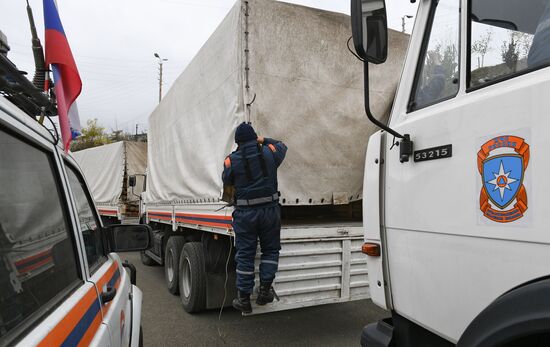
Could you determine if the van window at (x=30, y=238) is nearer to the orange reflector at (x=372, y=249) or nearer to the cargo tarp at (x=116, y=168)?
the orange reflector at (x=372, y=249)

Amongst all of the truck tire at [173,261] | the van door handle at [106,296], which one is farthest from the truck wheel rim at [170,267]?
the van door handle at [106,296]

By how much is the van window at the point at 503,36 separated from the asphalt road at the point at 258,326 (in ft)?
10.8

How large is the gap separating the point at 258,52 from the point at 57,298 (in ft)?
9.99

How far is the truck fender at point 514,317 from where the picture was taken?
1.23 m

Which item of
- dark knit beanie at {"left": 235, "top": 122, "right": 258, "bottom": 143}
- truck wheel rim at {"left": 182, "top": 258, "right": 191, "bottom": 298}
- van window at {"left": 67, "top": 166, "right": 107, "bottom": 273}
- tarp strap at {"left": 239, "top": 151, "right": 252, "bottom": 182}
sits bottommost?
truck wheel rim at {"left": 182, "top": 258, "right": 191, "bottom": 298}

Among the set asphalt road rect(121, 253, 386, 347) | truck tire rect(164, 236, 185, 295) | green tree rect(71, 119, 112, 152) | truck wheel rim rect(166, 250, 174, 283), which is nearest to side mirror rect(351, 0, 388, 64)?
asphalt road rect(121, 253, 386, 347)

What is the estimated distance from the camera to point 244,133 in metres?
3.66

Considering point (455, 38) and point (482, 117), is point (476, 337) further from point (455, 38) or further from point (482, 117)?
point (455, 38)

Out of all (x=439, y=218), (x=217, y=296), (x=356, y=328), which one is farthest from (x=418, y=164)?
(x=217, y=296)

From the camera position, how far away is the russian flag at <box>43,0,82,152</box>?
185 cm

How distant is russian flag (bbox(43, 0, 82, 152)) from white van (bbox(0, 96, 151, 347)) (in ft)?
0.51

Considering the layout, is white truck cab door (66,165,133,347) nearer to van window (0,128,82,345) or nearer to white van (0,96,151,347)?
white van (0,96,151,347)

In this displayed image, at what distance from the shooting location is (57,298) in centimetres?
138

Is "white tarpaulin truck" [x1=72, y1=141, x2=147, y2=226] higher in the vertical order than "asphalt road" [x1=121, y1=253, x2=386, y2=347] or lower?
higher
